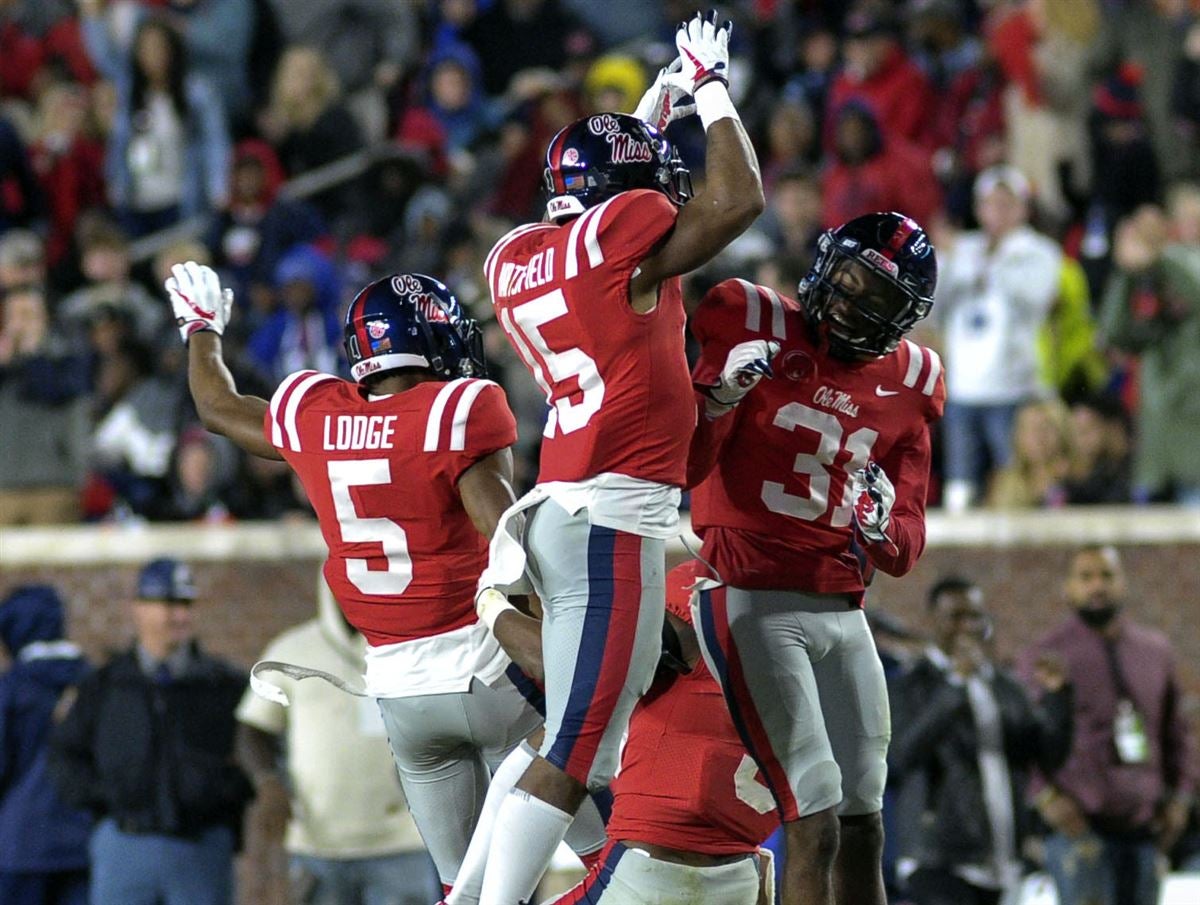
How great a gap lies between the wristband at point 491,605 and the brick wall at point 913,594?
6.57m

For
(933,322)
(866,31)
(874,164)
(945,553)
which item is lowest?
(945,553)

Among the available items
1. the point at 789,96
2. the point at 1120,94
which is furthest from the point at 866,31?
the point at 1120,94

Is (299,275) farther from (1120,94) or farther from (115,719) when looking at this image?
(1120,94)

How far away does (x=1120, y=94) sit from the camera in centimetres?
1407

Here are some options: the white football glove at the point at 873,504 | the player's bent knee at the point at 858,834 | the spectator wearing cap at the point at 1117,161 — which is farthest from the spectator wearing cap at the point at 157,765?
the spectator wearing cap at the point at 1117,161

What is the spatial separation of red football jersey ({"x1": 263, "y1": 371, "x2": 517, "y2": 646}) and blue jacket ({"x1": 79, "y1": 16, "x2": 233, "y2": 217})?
883 centimetres

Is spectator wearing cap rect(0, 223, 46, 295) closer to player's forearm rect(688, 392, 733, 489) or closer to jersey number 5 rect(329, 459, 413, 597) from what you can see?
jersey number 5 rect(329, 459, 413, 597)

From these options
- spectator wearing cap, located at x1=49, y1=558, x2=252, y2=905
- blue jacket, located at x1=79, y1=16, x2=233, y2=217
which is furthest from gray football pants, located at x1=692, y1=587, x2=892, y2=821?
blue jacket, located at x1=79, y1=16, x2=233, y2=217

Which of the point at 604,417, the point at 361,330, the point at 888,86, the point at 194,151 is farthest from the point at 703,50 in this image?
the point at 194,151

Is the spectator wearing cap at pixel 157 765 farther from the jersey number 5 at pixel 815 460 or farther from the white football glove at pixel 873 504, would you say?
the white football glove at pixel 873 504

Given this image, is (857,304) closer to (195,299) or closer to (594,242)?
(594,242)

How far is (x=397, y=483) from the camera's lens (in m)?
6.40

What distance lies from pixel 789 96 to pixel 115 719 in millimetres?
6774

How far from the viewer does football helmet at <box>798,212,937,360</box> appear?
655 cm
